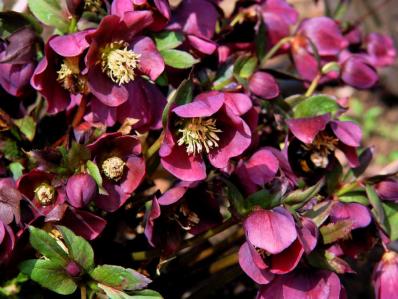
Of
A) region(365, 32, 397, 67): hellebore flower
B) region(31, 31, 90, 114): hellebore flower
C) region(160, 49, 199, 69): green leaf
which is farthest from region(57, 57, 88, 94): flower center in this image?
region(365, 32, 397, 67): hellebore flower

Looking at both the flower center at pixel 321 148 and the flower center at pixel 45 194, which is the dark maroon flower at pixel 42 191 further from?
the flower center at pixel 321 148

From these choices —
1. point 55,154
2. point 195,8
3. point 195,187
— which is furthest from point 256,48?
point 55,154

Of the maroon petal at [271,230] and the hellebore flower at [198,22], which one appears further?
the hellebore flower at [198,22]

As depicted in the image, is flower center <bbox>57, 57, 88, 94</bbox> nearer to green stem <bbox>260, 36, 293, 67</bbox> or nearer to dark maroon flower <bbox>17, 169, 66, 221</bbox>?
dark maroon flower <bbox>17, 169, 66, 221</bbox>

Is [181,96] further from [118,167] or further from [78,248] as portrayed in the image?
[78,248]

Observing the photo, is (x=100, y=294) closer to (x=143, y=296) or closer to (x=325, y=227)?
(x=143, y=296)

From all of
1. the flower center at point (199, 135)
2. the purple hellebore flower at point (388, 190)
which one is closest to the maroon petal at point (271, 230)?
the flower center at point (199, 135)
